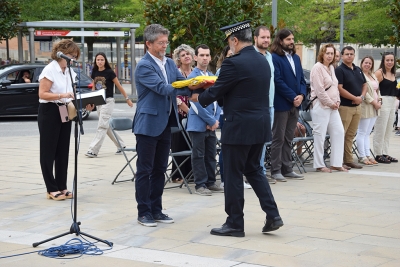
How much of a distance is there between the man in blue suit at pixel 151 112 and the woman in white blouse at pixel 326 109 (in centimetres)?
399

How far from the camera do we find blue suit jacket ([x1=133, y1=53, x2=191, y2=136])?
720 cm

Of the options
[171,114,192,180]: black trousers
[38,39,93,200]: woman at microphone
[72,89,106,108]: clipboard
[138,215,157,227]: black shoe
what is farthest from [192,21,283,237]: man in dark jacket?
[171,114,192,180]: black trousers

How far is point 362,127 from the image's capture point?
12281 millimetres

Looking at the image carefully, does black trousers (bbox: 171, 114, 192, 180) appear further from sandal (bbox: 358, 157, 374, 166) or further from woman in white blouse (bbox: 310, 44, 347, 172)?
sandal (bbox: 358, 157, 374, 166)

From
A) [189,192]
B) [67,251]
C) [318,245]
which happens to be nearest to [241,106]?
[318,245]

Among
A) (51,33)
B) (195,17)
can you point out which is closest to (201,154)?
(195,17)

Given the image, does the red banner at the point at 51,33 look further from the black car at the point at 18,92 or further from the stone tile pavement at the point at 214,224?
the stone tile pavement at the point at 214,224

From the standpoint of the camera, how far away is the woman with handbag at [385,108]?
41.1 ft

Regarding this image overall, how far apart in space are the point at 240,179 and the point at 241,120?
586mm

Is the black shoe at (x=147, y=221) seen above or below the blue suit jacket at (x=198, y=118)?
below

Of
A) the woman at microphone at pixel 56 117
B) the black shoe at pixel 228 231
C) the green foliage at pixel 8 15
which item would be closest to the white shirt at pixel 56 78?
the woman at microphone at pixel 56 117

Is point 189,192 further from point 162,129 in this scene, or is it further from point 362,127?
point 362,127

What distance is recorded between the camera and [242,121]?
6676 mm

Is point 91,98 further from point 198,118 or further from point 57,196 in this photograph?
point 198,118
